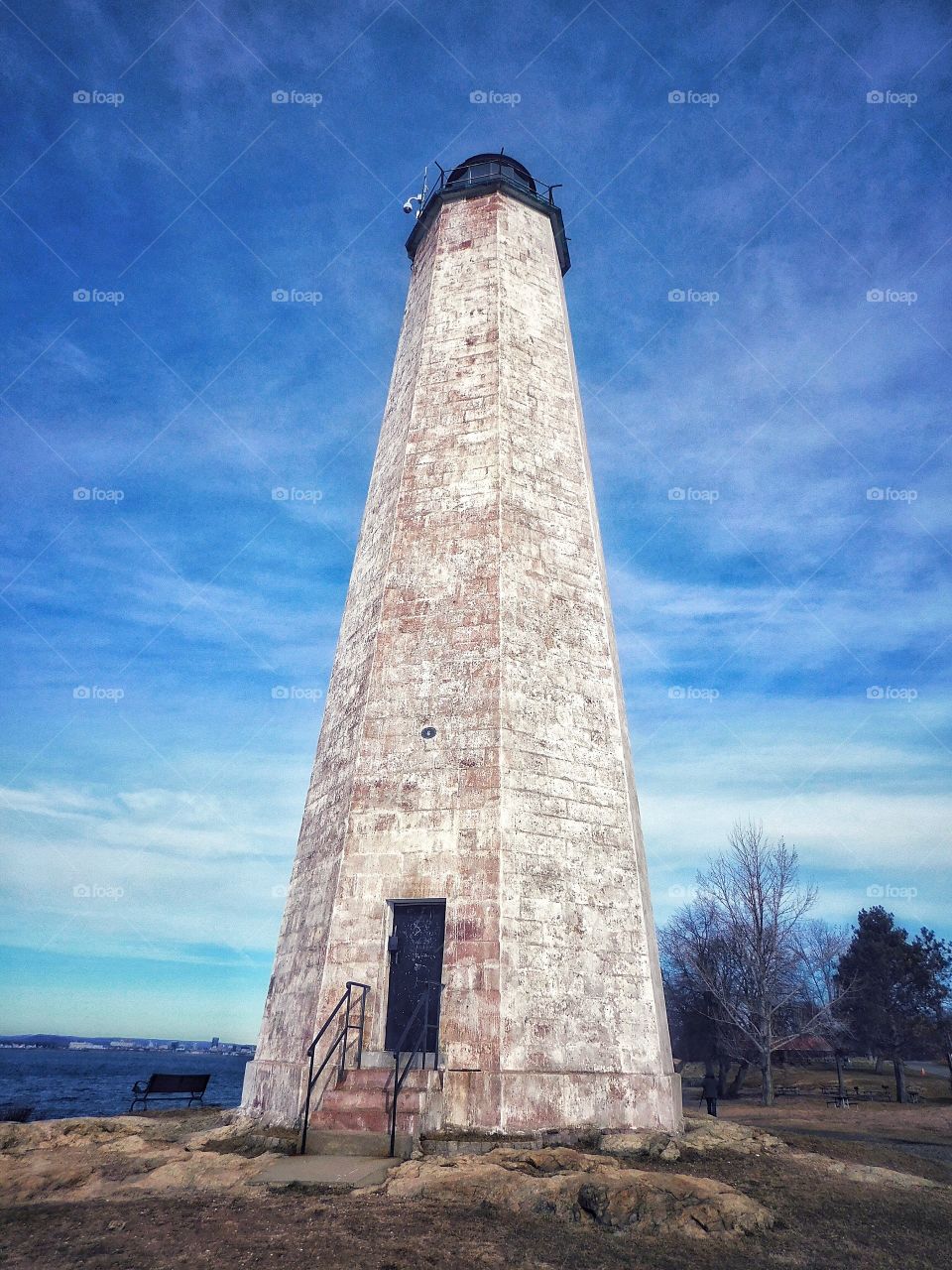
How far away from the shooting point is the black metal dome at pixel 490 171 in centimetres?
1884

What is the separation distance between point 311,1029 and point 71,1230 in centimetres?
405

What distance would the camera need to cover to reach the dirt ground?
18.5ft

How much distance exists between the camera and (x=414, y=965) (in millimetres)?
10484

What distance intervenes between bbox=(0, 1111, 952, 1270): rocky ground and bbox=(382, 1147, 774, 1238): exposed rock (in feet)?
0.06

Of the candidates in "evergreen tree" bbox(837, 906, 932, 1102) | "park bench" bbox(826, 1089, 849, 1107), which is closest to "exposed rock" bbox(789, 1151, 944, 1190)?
"park bench" bbox(826, 1089, 849, 1107)

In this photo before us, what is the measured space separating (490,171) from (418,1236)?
20.4m

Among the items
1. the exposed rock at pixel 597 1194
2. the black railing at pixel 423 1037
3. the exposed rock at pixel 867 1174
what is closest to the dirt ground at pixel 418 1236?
the exposed rock at pixel 597 1194

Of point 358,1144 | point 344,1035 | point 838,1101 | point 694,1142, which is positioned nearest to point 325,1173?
point 358,1144

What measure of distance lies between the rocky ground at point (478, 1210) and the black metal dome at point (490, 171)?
63.6ft

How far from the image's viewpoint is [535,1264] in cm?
569

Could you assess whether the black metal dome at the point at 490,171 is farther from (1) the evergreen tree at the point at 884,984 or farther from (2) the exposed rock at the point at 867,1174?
(1) the evergreen tree at the point at 884,984

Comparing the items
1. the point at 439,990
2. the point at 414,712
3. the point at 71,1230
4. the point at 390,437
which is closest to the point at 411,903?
the point at 439,990

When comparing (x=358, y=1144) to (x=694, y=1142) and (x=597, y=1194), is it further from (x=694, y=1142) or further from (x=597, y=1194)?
(x=694, y=1142)

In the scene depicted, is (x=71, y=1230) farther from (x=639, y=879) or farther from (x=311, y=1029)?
(x=639, y=879)
